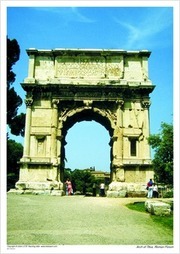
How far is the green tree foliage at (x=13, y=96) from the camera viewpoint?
2254cm

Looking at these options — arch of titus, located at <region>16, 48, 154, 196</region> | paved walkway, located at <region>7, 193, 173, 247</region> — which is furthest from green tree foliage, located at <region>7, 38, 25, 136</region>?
paved walkway, located at <region>7, 193, 173, 247</region>

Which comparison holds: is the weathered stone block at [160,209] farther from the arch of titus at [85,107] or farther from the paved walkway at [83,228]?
the arch of titus at [85,107]

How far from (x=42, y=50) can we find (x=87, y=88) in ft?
14.2

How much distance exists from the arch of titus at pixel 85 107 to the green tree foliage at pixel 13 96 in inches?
41.7

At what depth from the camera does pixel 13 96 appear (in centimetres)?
2508

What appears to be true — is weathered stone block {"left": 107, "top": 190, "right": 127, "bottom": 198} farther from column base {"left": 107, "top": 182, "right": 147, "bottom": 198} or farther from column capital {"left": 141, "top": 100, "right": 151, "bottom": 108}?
column capital {"left": 141, "top": 100, "right": 151, "bottom": 108}

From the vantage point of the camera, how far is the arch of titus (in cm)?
2177

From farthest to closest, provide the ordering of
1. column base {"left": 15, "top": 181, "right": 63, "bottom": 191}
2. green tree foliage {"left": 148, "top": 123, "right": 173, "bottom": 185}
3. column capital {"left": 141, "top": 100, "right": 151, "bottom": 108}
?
column capital {"left": 141, "top": 100, "right": 151, "bottom": 108} → column base {"left": 15, "top": 181, "right": 63, "bottom": 191} → green tree foliage {"left": 148, "top": 123, "right": 173, "bottom": 185}

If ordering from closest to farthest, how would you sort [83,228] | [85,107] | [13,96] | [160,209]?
[83,228]
[160,209]
[85,107]
[13,96]

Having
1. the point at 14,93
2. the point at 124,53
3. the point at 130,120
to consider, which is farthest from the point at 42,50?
the point at 130,120

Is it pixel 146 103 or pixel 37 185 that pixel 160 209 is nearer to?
pixel 37 185

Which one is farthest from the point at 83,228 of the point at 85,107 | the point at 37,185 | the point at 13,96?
the point at 13,96

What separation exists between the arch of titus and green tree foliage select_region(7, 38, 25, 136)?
3.48 ft

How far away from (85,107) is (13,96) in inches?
229
